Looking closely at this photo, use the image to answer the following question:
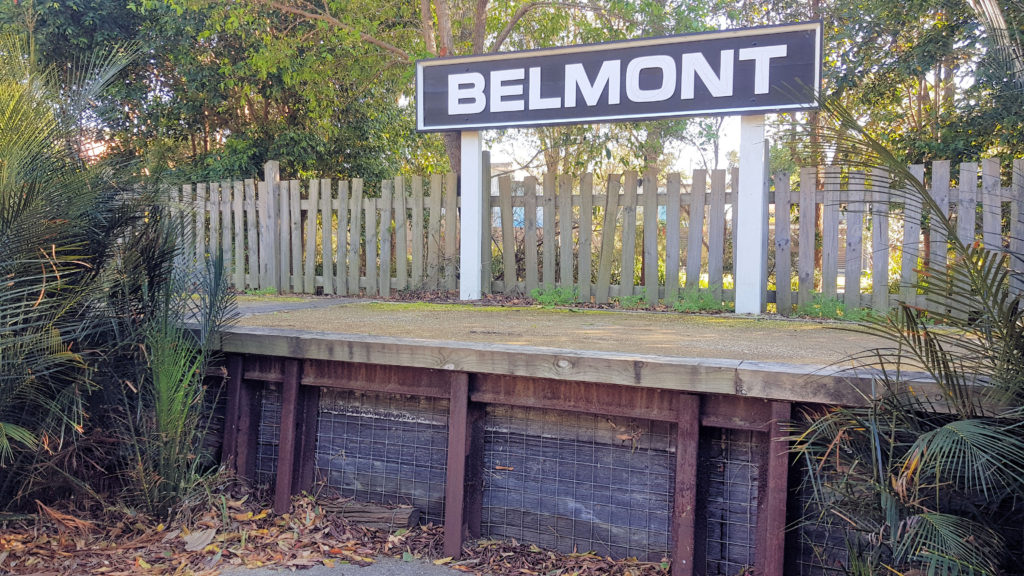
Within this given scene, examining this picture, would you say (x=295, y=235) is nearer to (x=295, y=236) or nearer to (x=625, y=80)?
(x=295, y=236)

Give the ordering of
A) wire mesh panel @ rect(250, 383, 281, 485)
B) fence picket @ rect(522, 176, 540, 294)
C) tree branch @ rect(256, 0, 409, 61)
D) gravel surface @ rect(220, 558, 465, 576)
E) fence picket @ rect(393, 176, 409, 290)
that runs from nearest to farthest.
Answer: gravel surface @ rect(220, 558, 465, 576)
wire mesh panel @ rect(250, 383, 281, 485)
fence picket @ rect(522, 176, 540, 294)
fence picket @ rect(393, 176, 409, 290)
tree branch @ rect(256, 0, 409, 61)

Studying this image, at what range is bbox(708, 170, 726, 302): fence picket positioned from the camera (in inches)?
295

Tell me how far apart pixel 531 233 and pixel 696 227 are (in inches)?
71.3

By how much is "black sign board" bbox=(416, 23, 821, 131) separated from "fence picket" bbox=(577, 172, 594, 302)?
2.61 feet

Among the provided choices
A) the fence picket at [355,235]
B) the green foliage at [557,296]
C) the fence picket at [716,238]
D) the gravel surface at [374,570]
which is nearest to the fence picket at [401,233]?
the fence picket at [355,235]

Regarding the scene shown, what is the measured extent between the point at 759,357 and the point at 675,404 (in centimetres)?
60

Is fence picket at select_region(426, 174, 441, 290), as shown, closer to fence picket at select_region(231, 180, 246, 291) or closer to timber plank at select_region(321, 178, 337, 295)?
timber plank at select_region(321, 178, 337, 295)

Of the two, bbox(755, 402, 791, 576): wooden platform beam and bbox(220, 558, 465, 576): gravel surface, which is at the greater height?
bbox(755, 402, 791, 576): wooden platform beam

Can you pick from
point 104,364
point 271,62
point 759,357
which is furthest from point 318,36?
point 759,357

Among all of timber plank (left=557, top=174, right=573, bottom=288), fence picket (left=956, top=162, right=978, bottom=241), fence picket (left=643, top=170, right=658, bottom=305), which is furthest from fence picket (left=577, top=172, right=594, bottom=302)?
fence picket (left=956, top=162, right=978, bottom=241)

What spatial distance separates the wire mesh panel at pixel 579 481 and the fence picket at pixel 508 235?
420cm

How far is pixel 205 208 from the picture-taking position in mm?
10555

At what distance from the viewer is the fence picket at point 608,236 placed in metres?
8.08

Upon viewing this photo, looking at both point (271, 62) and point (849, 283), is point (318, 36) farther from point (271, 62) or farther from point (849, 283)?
point (849, 283)
